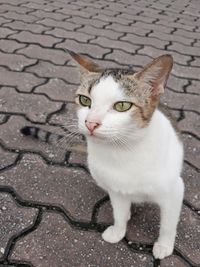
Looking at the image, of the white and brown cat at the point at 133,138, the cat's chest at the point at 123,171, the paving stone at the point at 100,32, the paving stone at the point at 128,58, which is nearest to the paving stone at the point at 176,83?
the paving stone at the point at 128,58

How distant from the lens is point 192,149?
2.79m

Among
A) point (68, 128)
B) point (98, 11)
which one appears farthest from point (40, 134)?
point (98, 11)

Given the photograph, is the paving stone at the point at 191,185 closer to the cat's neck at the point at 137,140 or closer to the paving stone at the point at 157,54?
the cat's neck at the point at 137,140

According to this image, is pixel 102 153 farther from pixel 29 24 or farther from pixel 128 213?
pixel 29 24

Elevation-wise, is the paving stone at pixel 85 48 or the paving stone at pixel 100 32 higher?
the paving stone at pixel 85 48

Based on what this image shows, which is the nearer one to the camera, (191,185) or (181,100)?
(191,185)

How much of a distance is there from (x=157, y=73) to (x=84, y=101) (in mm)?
322

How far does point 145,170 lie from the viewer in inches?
69.4

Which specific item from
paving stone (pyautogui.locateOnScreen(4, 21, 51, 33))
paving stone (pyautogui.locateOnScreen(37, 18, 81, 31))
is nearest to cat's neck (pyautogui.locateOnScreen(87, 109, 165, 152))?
paving stone (pyautogui.locateOnScreen(4, 21, 51, 33))

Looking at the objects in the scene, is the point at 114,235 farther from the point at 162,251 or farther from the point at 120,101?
the point at 120,101

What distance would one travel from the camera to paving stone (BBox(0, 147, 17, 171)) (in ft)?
8.39

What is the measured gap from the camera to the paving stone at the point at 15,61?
3851 millimetres

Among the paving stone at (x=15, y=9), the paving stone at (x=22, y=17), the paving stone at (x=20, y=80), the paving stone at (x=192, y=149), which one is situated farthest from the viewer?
the paving stone at (x=15, y=9)

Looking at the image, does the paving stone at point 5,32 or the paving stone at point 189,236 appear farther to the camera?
the paving stone at point 5,32
